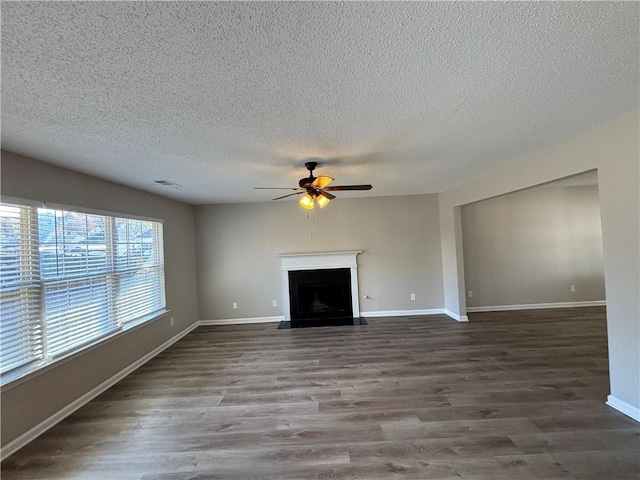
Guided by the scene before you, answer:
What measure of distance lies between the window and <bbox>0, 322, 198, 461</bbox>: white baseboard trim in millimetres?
482

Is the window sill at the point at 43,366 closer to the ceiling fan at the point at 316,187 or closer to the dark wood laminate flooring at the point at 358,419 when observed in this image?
the dark wood laminate flooring at the point at 358,419

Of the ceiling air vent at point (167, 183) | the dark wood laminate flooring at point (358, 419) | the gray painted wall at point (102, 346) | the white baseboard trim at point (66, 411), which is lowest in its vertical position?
the dark wood laminate flooring at point (358, 419)

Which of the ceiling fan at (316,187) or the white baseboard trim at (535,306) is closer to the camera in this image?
the ceiling fan at (316,187)

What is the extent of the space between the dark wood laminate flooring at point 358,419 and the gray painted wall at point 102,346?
209 millimetres

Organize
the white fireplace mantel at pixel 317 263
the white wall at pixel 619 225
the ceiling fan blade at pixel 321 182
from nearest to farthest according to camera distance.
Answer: the white wall at pixel 619 225 < the ceiling fan blade at pixel 321 182 < the white fireplace mantel at pixel 317 263

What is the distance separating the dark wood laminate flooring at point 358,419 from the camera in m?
1.87

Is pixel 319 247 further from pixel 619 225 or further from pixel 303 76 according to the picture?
pixel 303 76

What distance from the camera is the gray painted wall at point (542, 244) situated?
548cm

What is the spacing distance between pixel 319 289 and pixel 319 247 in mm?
820

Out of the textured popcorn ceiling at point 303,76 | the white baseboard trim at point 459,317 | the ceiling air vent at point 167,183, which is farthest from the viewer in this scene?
the white baseboard trim at point 459,317

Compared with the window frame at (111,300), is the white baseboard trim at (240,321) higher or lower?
lower

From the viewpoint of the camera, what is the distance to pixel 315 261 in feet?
17.9

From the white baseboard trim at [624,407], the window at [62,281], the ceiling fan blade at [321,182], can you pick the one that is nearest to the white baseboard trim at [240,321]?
the window at [62,281]

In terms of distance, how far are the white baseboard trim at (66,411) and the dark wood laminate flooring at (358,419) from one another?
0.07 m
